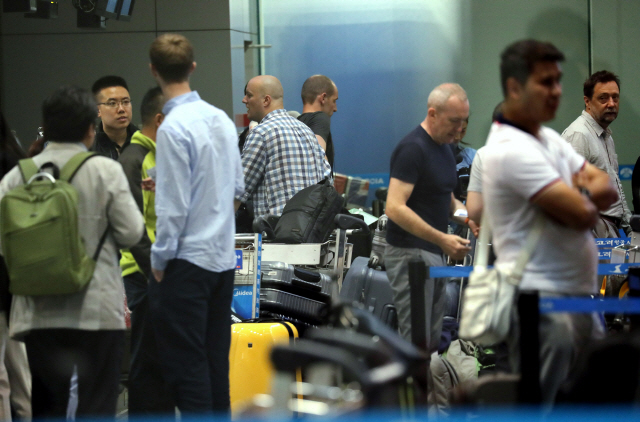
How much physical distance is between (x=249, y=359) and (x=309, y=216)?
1.18 metres

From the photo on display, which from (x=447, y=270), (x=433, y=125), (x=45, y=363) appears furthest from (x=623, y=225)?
(x=45, y=363)

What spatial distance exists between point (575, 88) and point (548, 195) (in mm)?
8937

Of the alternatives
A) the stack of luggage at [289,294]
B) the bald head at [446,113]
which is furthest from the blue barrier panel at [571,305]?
the stack of luggage at [289,294]

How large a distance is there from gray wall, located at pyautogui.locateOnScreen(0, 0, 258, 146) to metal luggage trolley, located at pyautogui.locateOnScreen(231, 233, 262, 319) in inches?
200

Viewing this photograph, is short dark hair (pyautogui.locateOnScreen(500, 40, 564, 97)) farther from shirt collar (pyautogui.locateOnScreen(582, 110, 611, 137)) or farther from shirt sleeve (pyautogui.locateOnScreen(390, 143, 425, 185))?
shirt collar (pyautogui.locateOnScreen(582, 110, 611, 137))

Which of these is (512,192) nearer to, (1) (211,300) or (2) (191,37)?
(1) (211,300)

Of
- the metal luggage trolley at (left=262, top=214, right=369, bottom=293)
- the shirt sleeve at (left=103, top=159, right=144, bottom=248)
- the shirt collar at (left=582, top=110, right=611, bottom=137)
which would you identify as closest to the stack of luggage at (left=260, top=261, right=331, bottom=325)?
the metal luggage trolley at (left=262, top=214, right=369, bottom=293)

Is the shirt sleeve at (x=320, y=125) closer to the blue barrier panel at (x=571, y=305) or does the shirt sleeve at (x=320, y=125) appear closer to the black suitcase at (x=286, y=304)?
the black suitcase at (x=286, y=304)

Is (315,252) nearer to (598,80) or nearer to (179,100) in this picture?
(179,100)

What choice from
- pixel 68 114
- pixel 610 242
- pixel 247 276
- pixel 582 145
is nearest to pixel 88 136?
pixel 68 114

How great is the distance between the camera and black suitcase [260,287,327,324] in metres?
5.23

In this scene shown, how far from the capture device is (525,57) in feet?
9.15

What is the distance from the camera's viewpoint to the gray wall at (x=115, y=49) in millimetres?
9805

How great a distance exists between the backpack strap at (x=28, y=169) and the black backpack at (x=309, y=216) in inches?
88.5
